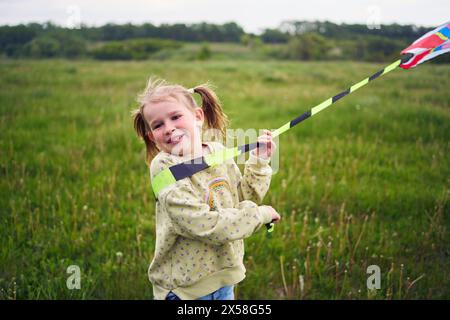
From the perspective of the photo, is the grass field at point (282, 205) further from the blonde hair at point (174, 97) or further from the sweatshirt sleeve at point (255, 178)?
the blonde hair at point (174, 97)

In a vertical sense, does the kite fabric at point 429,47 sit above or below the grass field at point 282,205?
above

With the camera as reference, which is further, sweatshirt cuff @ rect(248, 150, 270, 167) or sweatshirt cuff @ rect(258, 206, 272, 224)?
sweatshirt cuff @ rect(248, 150, 270, 167)

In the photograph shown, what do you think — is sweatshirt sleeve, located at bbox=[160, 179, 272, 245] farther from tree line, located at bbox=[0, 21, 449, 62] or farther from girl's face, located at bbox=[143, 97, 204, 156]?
tree line, located at bbox=[0, 21, 449, 62]

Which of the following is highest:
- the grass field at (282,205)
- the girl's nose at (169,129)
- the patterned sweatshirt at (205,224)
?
the girl's nose at (169,129)

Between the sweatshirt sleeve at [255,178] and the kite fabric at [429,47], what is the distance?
1.00m

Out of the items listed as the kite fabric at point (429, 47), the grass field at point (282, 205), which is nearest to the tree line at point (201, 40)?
the grass field at point (282, 205)

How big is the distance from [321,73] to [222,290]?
14.2 meters

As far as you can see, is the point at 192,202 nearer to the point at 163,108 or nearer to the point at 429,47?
the point at 163,108

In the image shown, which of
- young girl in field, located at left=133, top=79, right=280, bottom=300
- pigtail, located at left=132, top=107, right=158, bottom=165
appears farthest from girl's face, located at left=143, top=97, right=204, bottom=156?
pigtail, located at left=132, top=107, right=158, bottom=165

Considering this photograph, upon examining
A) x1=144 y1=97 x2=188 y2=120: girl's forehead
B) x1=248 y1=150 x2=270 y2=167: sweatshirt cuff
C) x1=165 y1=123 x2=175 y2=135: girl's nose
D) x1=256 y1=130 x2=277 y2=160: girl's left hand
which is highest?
x1=144 y1=97 x2=188 y2=120: girl's forehead

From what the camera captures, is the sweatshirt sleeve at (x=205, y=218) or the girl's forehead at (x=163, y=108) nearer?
the sweatshirt sleeve at (x=205, y=218)

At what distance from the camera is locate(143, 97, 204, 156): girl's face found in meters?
1.95

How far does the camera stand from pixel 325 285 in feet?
10.7

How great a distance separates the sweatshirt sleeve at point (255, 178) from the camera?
6.91 feet
